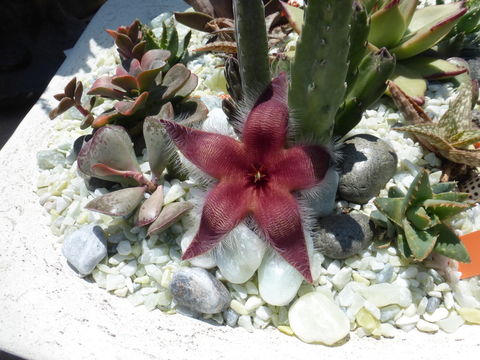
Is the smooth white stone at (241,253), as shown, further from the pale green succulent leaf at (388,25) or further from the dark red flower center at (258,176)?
the pale green succulent leaf at (388,25)

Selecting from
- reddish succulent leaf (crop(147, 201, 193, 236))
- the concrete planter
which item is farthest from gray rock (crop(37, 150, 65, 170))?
reddish succulent leaf (crop(147, 201, 193, 236))

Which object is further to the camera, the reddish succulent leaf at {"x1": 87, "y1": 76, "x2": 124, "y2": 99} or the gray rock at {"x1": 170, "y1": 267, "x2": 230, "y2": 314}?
the reddish succulent leaf at {"x1": 87, "y1": 76, "x2": 124, "y2": 99}

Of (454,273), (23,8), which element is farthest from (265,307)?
(23,8)

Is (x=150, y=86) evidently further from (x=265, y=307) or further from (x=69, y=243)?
(x=265, y=307)

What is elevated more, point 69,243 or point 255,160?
point 255,160

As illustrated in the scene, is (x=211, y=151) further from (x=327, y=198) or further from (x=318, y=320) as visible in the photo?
(x=318, y=320)

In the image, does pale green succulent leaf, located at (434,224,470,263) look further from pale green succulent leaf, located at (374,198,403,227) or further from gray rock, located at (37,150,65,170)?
gray rock, located at (37,150,65,170)
